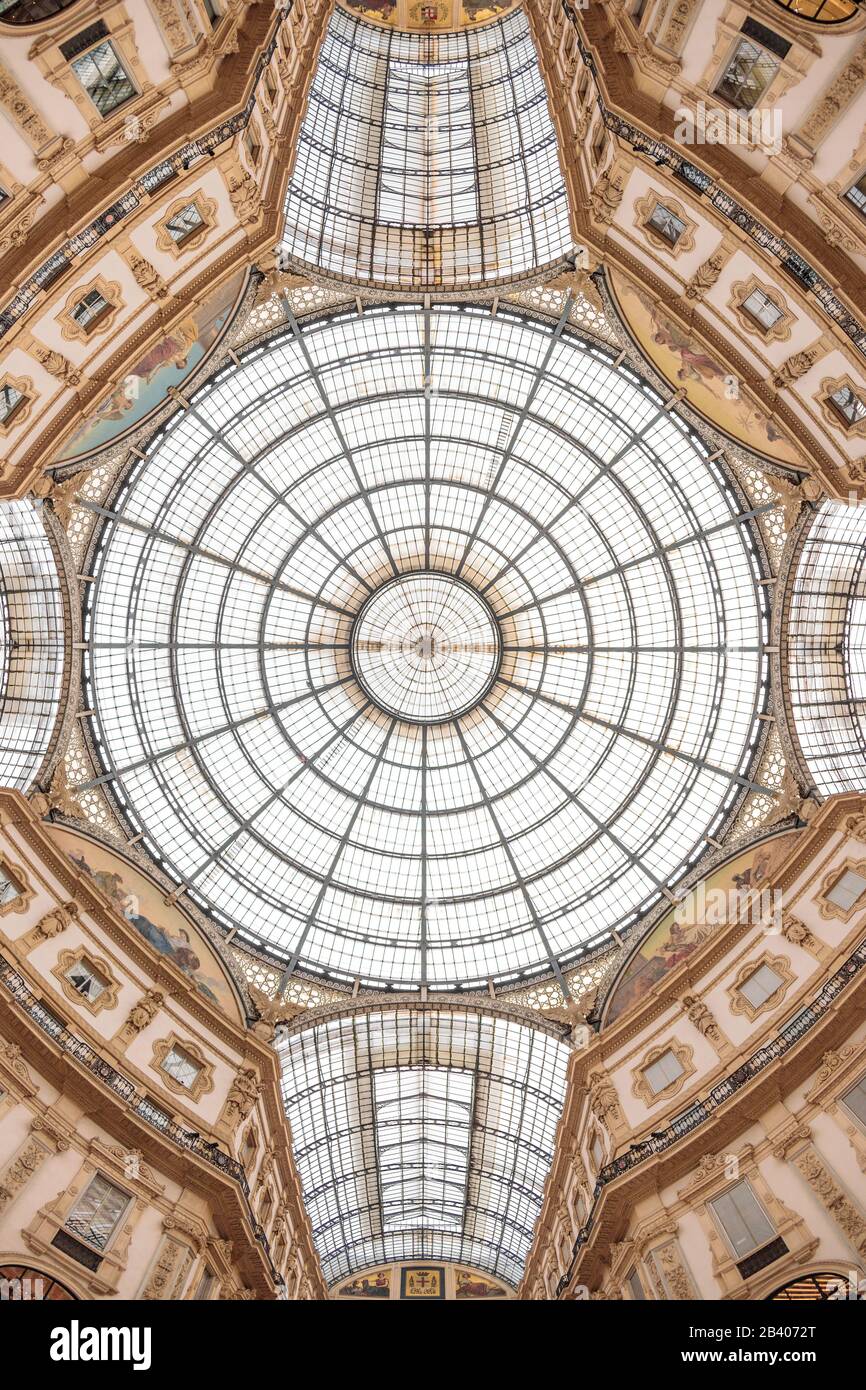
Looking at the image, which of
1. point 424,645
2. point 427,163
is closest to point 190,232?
point 427,163

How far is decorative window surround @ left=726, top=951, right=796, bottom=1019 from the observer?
26094 mm

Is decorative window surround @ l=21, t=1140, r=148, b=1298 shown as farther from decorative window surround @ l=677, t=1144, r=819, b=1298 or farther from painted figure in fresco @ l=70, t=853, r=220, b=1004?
decorative window surround @ l=677, t=1144, r=819, b=1298

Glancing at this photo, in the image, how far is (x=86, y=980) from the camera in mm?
27125

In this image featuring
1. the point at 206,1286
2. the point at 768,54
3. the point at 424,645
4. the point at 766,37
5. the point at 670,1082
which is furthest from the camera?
the point at 424,645

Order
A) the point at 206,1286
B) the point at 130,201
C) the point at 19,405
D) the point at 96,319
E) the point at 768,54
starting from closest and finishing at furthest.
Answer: the point at 768,54 → the point at 130,201 → the point at 19,405 → the point at 96,319 → the point at 206,1286

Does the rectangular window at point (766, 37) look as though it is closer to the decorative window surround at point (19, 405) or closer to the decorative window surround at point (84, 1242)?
the decorative window surround at point (19, 405)

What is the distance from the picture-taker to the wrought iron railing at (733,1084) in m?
24.2

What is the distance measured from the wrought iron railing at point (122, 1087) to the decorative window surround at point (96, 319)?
1549 centimetres

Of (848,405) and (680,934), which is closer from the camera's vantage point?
(848,405)

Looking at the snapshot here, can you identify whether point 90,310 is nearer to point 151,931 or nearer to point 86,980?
point 86,980

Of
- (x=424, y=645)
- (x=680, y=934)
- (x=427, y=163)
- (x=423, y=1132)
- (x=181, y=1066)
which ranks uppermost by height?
(x=427, y=163)

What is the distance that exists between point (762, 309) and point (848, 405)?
10.7ft
